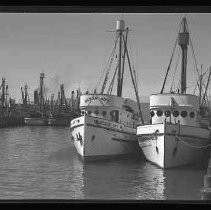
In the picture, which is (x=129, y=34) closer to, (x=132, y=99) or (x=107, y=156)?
(x=132, y=99)

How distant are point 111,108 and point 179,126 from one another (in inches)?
37.2

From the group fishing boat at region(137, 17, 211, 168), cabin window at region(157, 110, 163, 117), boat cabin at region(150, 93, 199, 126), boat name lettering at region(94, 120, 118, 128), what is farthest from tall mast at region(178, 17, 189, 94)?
boat name lettering at region(94, 120, 118, 128)

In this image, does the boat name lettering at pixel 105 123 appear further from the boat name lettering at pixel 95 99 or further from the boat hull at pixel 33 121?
the boat hull at pixel 33 121

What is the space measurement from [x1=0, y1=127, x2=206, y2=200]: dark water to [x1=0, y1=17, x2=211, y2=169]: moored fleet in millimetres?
160

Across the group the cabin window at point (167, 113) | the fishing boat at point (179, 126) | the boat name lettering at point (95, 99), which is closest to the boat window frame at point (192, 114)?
the fishing boat at point (179, 126)

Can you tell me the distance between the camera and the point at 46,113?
5.44m

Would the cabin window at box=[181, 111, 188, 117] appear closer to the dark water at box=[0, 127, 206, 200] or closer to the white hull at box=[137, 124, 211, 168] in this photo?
the white hull at box=[137, 124, 211, 168]

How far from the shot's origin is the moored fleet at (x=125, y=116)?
17.3 feet

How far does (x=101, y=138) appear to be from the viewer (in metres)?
5.91

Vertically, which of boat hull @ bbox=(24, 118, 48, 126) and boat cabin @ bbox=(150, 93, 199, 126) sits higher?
boat cabin @ bbox=(150, 93, 199, 126)

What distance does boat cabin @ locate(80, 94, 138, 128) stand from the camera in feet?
17.6

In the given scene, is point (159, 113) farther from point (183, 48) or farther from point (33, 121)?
point (33, 121)
